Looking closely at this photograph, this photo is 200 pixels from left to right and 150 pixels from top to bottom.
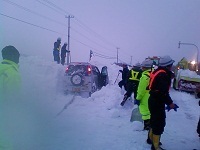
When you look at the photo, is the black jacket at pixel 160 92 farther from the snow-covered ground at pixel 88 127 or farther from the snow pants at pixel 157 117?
the snow-covered ground at pixel 88 127

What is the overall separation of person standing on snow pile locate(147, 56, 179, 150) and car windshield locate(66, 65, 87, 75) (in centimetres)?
934

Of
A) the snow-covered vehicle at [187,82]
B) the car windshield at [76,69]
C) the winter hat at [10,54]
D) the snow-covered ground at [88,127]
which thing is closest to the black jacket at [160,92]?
the snow-covered ground at [88,127]

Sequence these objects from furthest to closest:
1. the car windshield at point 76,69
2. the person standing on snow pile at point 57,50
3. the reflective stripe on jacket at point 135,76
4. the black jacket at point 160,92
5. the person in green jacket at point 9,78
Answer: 1. the person standing on snow pile at point 57,50
2. the car windshield at point 76,69
3. the reflective stripe on jacket at point 135,76
4. the black jacket at point 160,92
5. the person in green jacket at point 9,78

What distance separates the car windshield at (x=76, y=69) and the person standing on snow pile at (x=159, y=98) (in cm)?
934

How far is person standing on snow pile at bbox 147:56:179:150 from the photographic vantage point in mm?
6371

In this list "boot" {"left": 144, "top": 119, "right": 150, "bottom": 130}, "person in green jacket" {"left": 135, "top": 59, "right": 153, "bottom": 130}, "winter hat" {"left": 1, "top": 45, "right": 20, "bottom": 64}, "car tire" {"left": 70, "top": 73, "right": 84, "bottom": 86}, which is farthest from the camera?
"car tire" {"left": 70, "top": 73, "right": 84, "bottom": 86}

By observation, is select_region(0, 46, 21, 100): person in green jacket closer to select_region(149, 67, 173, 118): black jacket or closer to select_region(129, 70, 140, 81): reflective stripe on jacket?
select_region(149, 67, 173, 118): black jacket

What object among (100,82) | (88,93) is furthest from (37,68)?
(88,93)

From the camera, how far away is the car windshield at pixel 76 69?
51.5 ft

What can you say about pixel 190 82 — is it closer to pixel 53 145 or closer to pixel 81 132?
pixel 81 132

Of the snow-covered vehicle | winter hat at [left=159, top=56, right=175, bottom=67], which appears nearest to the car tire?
the snow-covered vehicle

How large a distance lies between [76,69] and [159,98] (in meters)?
9.91

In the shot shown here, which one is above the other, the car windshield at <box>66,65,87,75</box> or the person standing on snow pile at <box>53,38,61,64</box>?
the person standing on snow pile at <box>53,38,61,64</box>

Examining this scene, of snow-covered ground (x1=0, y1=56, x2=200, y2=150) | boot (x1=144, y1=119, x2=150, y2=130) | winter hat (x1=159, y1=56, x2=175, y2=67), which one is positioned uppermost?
winter hat (x1=159, y1=56, x2=175, y2=67)
